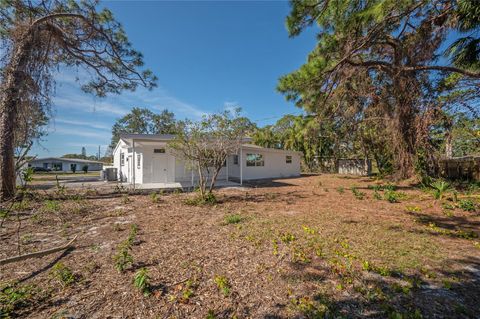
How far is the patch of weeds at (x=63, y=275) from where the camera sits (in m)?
2.79

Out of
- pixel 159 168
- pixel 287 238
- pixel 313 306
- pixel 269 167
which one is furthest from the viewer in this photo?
pixel 269 167

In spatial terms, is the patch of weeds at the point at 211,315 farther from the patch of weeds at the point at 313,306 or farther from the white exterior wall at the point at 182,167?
the white exterior wall at the point at 182,167

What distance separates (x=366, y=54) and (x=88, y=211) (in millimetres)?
12730

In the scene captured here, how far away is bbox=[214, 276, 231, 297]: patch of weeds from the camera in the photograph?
2606mm

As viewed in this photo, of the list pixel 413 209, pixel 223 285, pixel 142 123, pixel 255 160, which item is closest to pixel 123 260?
pixel 223 285

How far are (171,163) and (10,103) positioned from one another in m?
7.45

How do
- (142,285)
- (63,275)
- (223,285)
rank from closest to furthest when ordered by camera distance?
(142,285)
(223,285)
(63,275)

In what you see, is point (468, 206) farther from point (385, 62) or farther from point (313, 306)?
point (313, 306)

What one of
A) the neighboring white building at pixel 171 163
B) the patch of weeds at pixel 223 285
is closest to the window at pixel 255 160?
the neighboring white building at pixel 171 163

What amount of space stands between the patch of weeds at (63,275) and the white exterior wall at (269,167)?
1203cm

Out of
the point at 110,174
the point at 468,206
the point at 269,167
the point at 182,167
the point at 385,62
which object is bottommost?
the point at 468,206

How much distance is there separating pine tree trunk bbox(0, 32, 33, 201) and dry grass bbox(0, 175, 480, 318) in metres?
2.84

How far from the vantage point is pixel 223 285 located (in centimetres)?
274

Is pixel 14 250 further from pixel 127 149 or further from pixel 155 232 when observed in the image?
pixel 127 149
